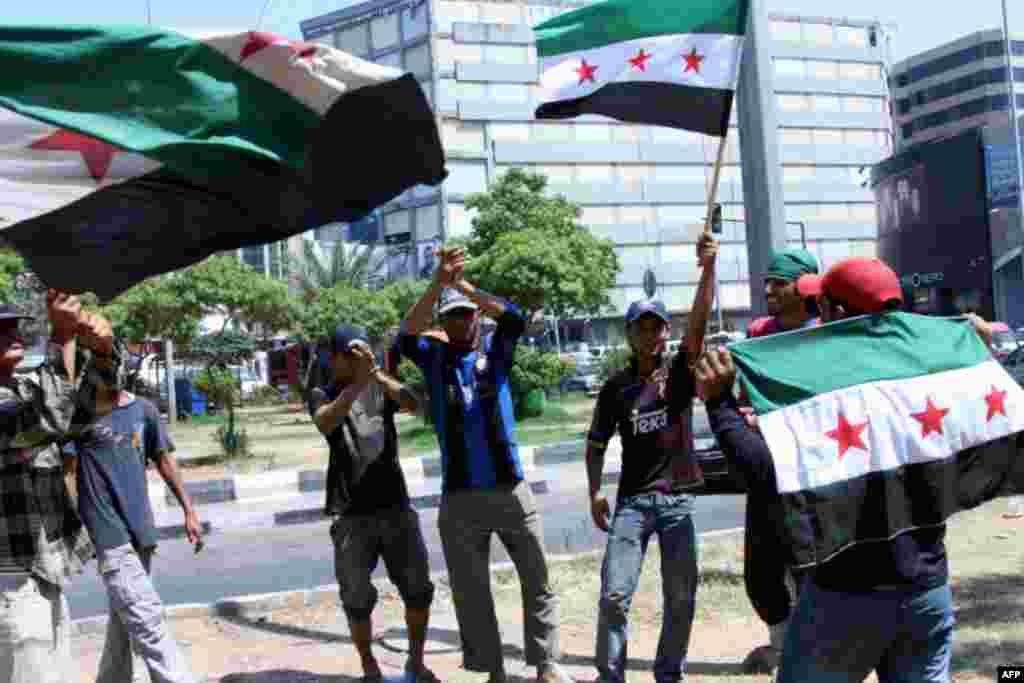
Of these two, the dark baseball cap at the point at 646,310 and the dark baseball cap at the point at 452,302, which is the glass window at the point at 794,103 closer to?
the dark baseball cap at the point at 452,302

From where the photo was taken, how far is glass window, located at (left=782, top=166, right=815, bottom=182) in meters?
76.4

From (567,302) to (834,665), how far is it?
3156 centimetres

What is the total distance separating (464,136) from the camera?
69875 mm

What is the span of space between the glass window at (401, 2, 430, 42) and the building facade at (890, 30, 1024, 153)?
40.8 m

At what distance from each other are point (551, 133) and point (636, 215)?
6.98 m

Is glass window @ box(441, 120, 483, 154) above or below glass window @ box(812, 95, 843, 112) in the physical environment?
below

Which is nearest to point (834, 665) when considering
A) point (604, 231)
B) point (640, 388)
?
point (640, 388)

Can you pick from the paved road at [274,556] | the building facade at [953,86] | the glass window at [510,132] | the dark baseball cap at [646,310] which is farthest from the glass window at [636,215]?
the dark baseball cap at [646,310]

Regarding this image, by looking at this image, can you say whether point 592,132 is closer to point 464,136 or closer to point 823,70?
point 464,136

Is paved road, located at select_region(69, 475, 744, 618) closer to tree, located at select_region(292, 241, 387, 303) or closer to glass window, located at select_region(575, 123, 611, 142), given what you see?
tree, located at select_region(292, 241, 387, 303)

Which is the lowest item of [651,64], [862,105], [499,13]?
[651,64]

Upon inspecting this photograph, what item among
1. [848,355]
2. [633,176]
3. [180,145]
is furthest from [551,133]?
[848,355]

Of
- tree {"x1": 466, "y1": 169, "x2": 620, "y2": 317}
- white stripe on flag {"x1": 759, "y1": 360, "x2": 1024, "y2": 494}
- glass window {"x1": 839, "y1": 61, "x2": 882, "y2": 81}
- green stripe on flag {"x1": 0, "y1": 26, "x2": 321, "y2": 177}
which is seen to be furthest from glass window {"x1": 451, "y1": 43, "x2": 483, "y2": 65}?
white stripe on flag {"x1": 759, "y1": 360, "x2": 1024, "y2": 494}

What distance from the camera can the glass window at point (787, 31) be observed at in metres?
78.5
